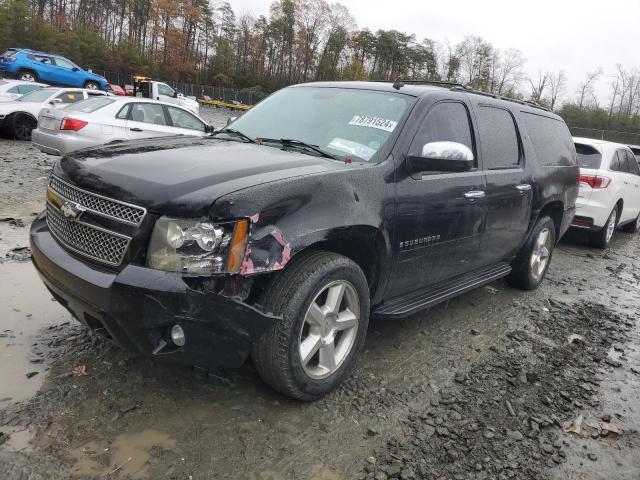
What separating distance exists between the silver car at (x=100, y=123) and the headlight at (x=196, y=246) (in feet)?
22.9

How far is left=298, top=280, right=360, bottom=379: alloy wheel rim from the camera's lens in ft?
9.34

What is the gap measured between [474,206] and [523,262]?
5.63 feet

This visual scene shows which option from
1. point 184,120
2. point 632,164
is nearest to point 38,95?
point 184,120

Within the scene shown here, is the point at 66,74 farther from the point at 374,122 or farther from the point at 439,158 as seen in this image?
the point at 439,158

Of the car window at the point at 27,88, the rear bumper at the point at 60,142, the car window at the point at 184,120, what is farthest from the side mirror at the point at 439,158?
the car window at the point at 27,88

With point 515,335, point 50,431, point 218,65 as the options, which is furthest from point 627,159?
point 218,65

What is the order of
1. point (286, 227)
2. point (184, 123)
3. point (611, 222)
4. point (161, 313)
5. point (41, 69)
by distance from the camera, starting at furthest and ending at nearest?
point (41, 69) → point (184, 123) → point (611, 222) → point (286, 227) → point (161, 313)

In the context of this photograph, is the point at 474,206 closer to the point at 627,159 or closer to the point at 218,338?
the point at 218,338

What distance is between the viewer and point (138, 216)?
244cm

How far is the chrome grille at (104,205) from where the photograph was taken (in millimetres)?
2449

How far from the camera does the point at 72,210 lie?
270 centimetres

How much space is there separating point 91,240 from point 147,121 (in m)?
8.38

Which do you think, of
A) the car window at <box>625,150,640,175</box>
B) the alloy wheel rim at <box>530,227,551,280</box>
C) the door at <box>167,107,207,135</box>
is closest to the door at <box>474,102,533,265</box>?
the alloy wheel rim at <box>530,227,551,280</box>

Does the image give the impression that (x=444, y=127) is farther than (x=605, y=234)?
No
